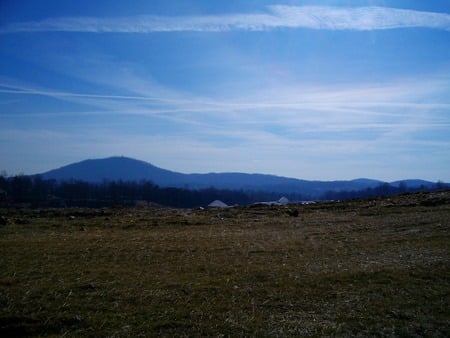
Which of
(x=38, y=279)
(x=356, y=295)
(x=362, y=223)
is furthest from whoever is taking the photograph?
(x=362, y=223)

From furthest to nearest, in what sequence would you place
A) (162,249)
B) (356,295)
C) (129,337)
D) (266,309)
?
(162,249) → (356,295) → (266,309) → (129,337)

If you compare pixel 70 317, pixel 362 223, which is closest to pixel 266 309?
pixel 70 317

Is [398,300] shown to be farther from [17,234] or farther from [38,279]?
[17,234]

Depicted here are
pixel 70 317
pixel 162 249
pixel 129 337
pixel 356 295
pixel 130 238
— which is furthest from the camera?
pixel 130 238

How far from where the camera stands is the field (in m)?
9.27

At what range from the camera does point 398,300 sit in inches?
431

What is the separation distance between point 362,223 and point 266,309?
1930 centimetres

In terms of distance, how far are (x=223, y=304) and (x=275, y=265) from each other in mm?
4810

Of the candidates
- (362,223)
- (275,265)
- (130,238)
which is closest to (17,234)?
(130,238)

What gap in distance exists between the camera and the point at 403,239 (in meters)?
20.3

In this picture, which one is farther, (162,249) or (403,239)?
(403,239)

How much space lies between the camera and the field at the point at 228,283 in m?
9.27

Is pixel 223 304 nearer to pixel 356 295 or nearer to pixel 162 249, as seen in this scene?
pixel 356 295

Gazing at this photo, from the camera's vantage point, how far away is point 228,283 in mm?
12516
